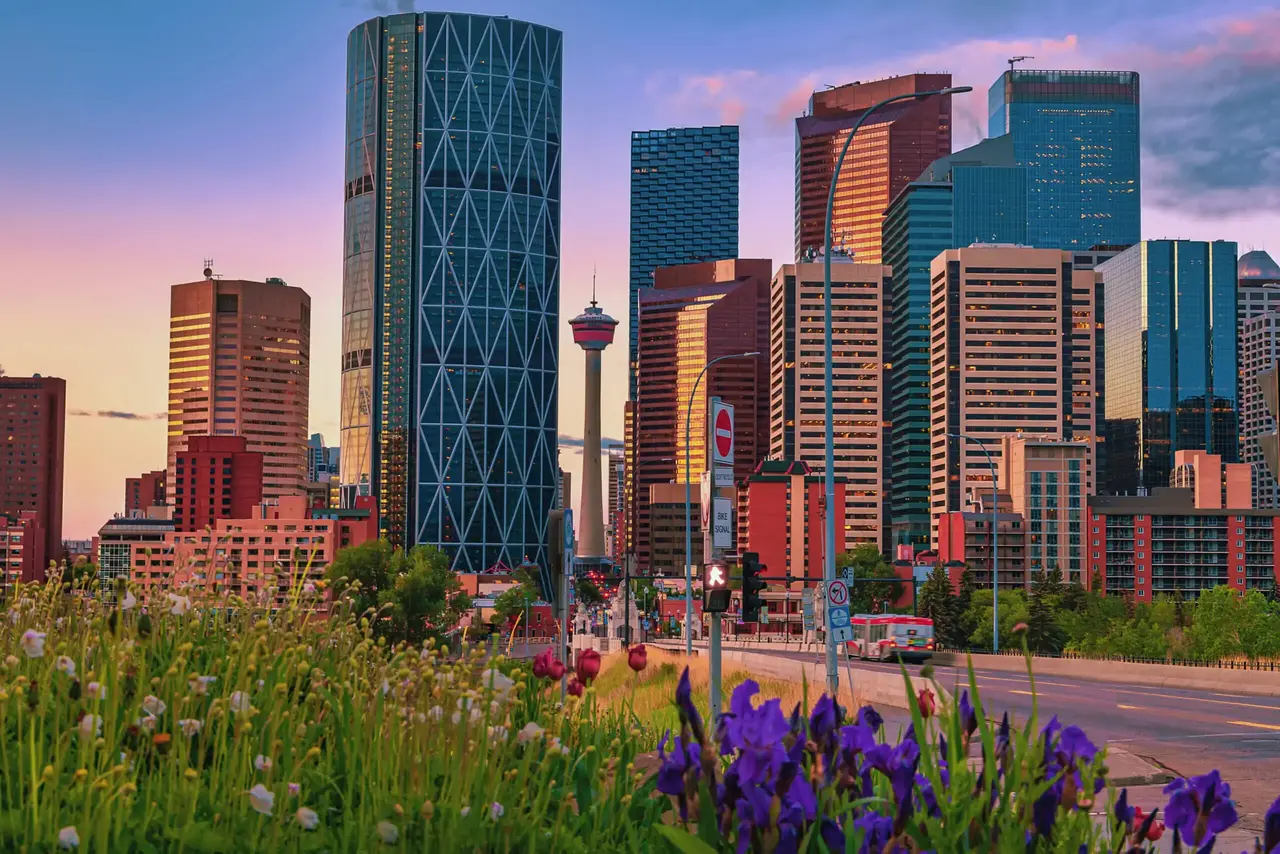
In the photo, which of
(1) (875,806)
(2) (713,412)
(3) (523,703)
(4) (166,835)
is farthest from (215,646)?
(2) (713,412)

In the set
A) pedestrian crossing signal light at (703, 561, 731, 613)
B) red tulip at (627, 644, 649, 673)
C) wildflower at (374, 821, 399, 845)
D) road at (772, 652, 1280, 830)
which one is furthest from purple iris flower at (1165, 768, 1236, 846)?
pedestrian crossing signal light at (703, 561, 731, 613)

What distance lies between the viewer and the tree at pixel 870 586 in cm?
17025

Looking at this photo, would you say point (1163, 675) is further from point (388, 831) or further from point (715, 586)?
point (388, 831)

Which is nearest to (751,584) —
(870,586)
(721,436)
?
(721,436)

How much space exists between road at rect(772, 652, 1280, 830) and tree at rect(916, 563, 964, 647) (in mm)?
105717

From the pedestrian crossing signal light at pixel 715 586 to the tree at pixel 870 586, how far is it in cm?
14670

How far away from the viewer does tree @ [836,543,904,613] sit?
170250 millimetres

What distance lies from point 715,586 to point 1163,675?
28.9m

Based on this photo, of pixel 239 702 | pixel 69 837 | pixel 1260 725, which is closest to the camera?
pixel 69 837

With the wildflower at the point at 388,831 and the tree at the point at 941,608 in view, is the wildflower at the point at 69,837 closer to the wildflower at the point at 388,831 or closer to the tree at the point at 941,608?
the wildflower at the point at 388,831

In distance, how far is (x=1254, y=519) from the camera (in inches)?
7810

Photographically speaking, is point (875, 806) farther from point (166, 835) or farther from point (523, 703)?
point (523, 703)

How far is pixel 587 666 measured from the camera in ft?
18.5

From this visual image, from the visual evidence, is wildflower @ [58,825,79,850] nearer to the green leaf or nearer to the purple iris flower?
the green leaf
